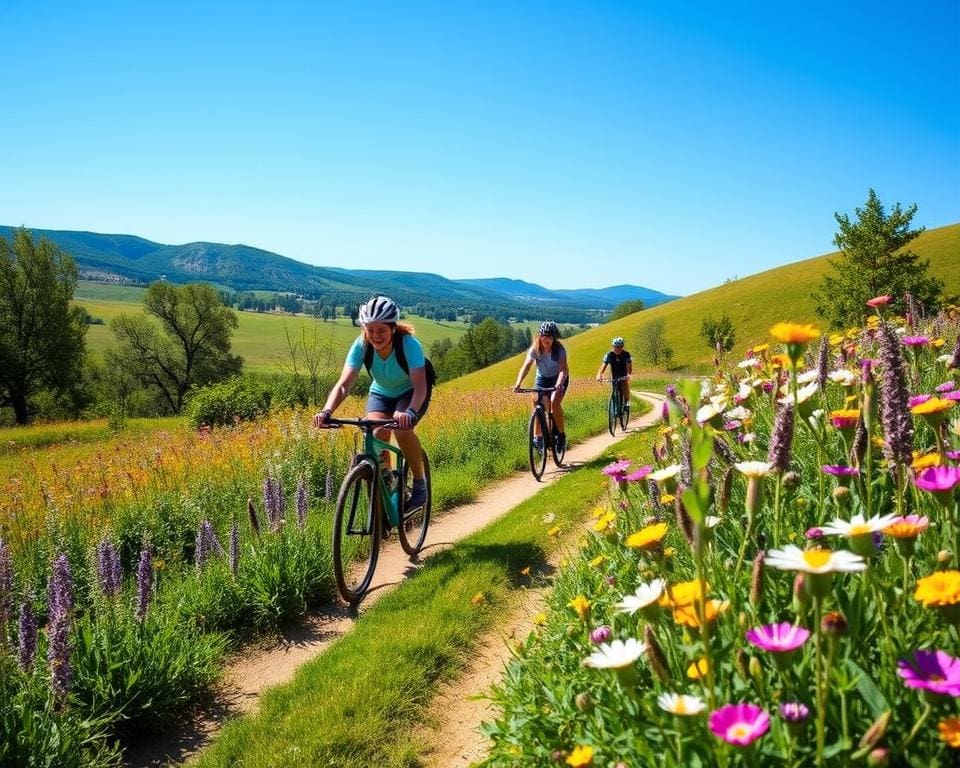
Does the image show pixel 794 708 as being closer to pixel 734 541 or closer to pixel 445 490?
pixel 734 541

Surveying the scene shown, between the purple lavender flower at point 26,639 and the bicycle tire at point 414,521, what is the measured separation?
10.6ft

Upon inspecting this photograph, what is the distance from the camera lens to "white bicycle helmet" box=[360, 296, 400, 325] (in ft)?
18.5

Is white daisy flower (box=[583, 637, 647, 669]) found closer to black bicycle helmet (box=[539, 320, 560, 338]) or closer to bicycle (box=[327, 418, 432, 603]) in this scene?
bicycle (box=[327, 418, 432, 603])

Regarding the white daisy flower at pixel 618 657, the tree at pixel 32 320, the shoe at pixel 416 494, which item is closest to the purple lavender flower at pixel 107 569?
the shoe at pixel 416 494

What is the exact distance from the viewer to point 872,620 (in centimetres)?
199

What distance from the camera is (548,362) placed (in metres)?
10.1

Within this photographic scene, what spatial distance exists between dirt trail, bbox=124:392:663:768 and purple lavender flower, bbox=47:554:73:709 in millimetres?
735

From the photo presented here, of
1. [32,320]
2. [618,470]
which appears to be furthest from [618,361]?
[32,320]

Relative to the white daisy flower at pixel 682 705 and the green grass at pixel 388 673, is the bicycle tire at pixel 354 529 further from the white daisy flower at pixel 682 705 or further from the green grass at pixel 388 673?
the white daisy flower at pixel 682 705

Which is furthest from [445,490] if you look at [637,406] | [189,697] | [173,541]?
[637,406]

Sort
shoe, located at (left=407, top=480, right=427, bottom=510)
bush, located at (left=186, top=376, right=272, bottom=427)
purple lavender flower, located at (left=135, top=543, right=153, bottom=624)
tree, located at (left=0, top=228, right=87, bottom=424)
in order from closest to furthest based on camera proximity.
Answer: purple lavender flower, located at (left=135, top=543, right=153, bottom=624) < shoe, located at (left=407, top=480, right=427, bottom=510) < bush, located at (left=186, top=376, right=272, bottom=427) < tree, located at (left=0, top=228, right=87, bottom=424)

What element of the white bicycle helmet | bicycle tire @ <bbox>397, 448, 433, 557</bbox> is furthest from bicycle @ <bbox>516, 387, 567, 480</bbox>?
the white bicycle helmet

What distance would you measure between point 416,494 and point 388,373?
56.2 inches

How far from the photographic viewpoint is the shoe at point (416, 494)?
21.2ft
